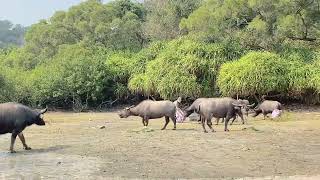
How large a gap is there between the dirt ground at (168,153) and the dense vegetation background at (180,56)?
7.19 m

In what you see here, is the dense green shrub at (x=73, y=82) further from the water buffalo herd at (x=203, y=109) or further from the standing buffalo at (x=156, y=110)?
the standing buffalo at (x=156, y=110)

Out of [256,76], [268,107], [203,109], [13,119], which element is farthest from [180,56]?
[13,119]

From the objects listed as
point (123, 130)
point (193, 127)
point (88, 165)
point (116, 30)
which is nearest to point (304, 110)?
point (193, 127)

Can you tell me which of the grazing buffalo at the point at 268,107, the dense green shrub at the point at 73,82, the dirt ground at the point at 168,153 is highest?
the dense green shrub at the point at 73,82

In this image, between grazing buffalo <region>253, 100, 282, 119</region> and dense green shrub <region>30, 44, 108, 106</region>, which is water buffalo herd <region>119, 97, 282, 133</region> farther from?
dense green shrub <region>30, 44, 108, 106</region>

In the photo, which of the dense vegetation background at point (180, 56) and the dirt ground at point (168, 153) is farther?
the dense vegetation background at point (180, 56)

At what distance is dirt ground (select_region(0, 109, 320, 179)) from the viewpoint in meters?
13.5

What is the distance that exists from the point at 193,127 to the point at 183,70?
31.9 feet

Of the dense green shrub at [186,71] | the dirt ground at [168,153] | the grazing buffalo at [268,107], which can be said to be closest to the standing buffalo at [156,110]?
the dirt ground at [168,153]


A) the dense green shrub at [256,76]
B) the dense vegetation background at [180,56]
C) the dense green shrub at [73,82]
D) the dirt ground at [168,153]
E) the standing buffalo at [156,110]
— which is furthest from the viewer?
the dense green shrub at [73,82]

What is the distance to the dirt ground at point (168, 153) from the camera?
533 inches

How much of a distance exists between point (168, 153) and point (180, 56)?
1699 centimetres

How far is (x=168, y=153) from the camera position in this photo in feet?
53.2

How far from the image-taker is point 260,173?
13.4 metres
